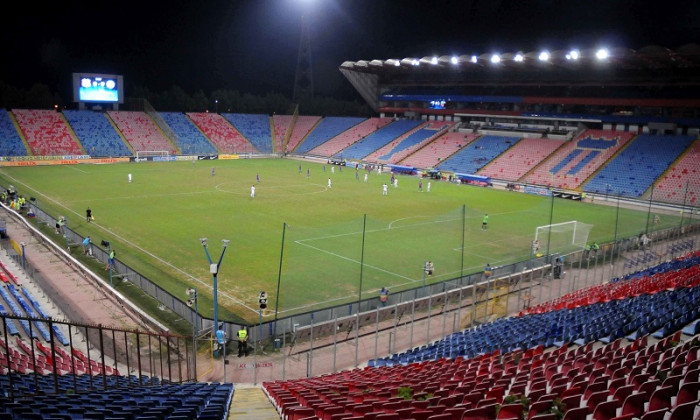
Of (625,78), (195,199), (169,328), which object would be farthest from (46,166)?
(625,78)

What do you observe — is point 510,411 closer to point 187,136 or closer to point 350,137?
point 187,136

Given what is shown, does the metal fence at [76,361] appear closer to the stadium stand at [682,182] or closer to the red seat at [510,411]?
the red seat at [510,411]

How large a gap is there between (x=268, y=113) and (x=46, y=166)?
136 feet

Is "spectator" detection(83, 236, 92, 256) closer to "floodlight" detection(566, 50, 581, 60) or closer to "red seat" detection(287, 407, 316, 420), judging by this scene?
"red seat" detection(287, 407, 316, 420)

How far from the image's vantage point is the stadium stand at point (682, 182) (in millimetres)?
47906

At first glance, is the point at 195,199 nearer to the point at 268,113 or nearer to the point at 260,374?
the point at 260,374

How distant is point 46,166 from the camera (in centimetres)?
6406

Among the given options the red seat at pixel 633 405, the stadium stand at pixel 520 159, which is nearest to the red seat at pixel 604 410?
the red seat at pixel 633 405

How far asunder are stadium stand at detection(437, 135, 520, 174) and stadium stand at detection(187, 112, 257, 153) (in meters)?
33.0

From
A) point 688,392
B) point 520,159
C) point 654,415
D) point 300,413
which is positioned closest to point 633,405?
point 688,392

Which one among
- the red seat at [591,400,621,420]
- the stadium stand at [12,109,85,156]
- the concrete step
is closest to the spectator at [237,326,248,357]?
the concrete step

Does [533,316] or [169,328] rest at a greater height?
[533,316]

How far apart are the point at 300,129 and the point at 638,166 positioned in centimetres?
5513

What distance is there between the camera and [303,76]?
100 metres
